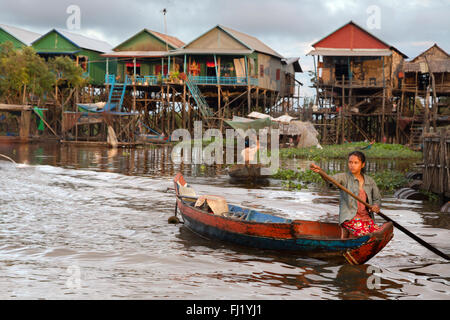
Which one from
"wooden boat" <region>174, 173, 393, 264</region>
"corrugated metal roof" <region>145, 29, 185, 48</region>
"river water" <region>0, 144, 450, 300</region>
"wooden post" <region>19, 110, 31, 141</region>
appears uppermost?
"corrugated metal roof" <region>145, 29, 185, 48</region>

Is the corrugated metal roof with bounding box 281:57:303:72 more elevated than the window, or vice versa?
the corrugated metal roof with bounding box 281:57:303:72

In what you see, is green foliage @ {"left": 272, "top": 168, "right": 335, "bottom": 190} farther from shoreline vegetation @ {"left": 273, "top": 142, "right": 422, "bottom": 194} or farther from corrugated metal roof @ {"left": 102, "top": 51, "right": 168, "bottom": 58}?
corrugated metal roof @ {"left": 102, "top": 51, "right": 168, "bottom": 58}

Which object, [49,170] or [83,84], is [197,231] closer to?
[49,170]

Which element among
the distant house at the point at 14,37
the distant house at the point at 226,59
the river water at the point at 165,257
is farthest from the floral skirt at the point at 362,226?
the distant house at the point at 14,37

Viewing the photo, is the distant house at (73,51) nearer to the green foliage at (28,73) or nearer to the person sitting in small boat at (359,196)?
the green foliage at (28,73)

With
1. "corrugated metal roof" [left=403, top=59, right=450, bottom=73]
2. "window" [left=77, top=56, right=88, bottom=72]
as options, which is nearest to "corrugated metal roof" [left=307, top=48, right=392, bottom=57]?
"corrugated metal roof" [left=403, top=59, right=450, bottom=73]

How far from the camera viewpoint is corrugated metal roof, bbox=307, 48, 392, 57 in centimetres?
3481

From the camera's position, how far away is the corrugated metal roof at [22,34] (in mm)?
40906

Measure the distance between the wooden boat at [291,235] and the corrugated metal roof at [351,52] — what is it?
27.4 meters

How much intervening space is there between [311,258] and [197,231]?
234 cm

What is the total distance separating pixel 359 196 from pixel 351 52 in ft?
98.6

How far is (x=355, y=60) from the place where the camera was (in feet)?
118

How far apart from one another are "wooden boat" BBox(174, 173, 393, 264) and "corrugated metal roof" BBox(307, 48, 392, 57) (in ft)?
90.0

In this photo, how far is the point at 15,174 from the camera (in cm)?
1836
